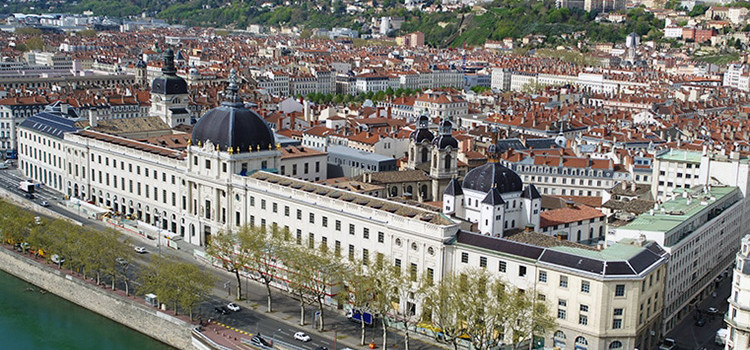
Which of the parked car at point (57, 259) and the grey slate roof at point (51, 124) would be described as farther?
the grey slate roof at point (51, 124)

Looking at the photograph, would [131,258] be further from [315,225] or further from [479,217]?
[479,217]

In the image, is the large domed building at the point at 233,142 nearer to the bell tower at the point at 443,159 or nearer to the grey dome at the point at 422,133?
the bell tower at the point at 443,159

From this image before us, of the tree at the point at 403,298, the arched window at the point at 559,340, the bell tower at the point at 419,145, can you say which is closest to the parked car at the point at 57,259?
the tree at the point at 403,298

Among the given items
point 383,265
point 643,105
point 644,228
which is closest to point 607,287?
point 644,228

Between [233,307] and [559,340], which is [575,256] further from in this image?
[233,307]

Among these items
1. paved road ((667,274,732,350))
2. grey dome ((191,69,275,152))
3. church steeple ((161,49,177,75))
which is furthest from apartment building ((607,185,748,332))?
church steeple ((161,49,177,75))

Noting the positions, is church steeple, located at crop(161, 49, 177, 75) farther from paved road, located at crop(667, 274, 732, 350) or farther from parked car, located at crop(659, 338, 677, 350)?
parked car, located at crop(659, 338, 677, 350)
